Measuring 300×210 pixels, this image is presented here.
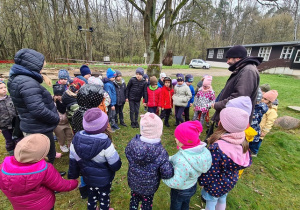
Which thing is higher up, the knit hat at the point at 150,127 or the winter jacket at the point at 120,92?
the knit hat at the point at 150,127

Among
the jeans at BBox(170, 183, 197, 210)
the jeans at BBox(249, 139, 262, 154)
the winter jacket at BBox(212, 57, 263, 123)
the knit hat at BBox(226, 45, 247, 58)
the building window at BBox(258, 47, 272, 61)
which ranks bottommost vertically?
the jeans at BBox(249, 139, 262, 154)

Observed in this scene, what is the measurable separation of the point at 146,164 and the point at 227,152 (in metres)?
0.91

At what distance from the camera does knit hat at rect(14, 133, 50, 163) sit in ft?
4.63

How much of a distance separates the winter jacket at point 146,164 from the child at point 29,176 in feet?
2.73

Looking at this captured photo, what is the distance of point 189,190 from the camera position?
1919 mm

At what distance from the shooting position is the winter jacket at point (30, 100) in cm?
207

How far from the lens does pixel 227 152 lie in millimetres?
1791

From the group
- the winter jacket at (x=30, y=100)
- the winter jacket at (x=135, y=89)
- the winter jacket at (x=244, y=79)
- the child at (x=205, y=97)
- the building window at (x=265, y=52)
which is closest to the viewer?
the winter jacket at (x=30, y=100)

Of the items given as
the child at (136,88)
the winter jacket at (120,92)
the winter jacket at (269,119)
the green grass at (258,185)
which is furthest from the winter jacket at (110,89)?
the winter jacket at (269,119)

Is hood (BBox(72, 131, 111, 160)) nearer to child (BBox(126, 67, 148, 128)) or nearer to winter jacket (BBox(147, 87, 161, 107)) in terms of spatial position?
child (BBox(126, 67, 148, 128))

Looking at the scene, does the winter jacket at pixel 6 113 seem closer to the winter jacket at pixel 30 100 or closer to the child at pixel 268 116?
the winter jacket at pixel 30 100

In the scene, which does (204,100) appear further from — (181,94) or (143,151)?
(143,151)

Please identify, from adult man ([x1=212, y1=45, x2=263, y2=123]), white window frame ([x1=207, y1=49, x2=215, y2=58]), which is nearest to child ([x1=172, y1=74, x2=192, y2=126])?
adult man ([x1=212, y1=45, x2=263, y2=123])

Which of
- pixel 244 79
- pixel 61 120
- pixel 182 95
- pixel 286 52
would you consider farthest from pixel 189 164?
pixel 286 52
